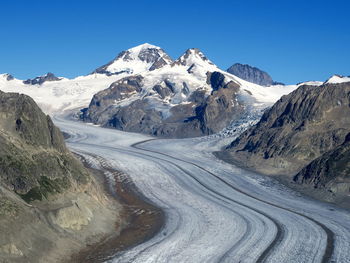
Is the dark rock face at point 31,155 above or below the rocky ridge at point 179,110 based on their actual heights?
below

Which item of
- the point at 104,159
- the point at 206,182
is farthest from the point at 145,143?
the point at 206,182

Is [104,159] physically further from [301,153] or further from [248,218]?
[248,218]

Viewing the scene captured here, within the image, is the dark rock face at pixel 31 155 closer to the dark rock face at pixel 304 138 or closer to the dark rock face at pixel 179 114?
the dark rock face at pixel 304 138

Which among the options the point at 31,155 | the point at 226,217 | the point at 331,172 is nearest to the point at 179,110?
the point at 331,172

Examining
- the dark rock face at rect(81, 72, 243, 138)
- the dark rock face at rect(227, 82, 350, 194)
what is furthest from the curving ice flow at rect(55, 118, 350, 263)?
the dark rock face at rect(81, 72, 243, 138)

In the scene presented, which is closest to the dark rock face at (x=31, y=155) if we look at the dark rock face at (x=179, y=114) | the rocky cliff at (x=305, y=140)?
the rocky cliff at (x=305, y=140)
